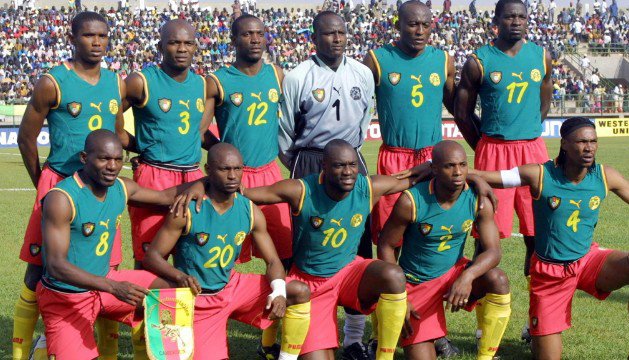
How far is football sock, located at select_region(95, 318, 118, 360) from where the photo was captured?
6234 mm

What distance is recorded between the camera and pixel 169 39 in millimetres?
6492

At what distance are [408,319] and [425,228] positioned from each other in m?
0.64

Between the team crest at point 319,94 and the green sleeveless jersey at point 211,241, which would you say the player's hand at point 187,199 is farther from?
the team crest at point 319,94

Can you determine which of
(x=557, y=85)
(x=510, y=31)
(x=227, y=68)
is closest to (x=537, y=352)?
(x=510, y=31)

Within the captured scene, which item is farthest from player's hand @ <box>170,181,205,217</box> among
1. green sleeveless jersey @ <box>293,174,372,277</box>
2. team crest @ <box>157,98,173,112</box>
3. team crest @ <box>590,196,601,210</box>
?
team crest @ <box>590,196,601,210</box>

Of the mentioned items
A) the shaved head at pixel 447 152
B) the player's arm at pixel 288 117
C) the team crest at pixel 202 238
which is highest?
the player's arm at pixel 288 117

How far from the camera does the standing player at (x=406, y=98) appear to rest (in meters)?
7.05

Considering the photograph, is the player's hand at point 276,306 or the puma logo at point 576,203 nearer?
the player's hand at point 276,306

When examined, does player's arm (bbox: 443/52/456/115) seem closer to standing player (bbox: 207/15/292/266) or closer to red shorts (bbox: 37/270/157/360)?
standing player (bbox: 207/15/292/266)

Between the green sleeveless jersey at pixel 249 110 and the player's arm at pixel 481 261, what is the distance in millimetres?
1727

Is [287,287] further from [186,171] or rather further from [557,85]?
[557,85]

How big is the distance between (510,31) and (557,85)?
3340 cm

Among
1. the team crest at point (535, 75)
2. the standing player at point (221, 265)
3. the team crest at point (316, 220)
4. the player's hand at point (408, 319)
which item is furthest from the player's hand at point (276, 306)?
the team crest at point (535, 75)

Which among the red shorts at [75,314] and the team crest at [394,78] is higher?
the team crest at [394,78]
